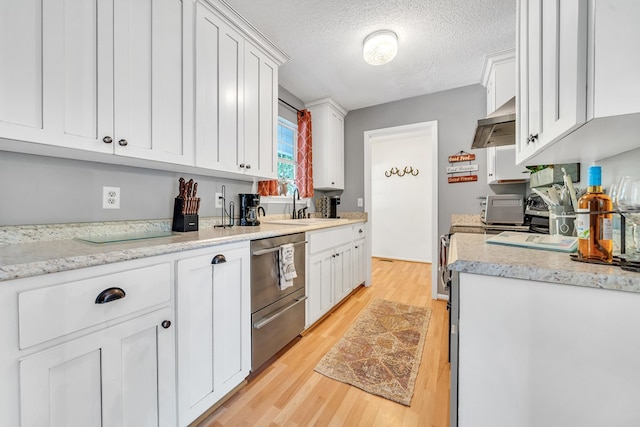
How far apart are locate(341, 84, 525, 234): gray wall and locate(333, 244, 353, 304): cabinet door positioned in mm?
1185

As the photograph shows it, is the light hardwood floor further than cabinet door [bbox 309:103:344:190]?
No

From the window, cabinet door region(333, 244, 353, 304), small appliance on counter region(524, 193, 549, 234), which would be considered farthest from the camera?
the window

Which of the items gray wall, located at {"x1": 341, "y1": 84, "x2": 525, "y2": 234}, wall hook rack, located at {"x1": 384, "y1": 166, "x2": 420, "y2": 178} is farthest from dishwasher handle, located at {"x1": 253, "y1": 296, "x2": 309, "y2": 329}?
wall hook rack, located at {"x1": 384, "y1": 166, "x2": 420, "y2": 178}

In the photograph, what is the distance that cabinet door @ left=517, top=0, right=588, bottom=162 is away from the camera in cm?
61

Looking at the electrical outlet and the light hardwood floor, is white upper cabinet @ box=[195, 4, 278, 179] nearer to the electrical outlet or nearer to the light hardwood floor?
the electrical outlet

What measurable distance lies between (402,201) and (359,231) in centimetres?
214

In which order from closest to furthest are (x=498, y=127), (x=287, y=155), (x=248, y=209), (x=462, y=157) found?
(x=498, y=127), (x=248, y=209), (x=462, y=157), (x=287, y=155)

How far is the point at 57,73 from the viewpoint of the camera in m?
0.98

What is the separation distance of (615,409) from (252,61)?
2445 millimetres

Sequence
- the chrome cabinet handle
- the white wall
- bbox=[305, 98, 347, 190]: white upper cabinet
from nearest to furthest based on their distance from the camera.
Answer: the chrome cabinet handle, bbox=[305, 98, 347, 190]: white upper cabinet, the white wall

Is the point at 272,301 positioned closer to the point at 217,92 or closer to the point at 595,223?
the point at 217,92

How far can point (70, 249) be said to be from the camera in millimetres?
924

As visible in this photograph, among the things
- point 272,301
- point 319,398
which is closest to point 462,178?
point 272,301

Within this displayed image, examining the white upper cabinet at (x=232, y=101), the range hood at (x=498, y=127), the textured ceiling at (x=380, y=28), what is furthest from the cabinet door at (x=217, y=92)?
the range hood at (x=498, y=127)
